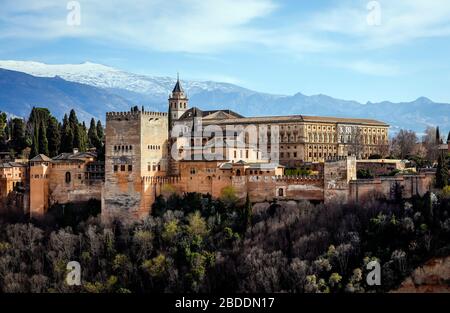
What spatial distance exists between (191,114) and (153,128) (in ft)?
66.3

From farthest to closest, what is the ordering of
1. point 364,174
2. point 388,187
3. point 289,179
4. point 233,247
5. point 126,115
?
point 364,174, point 126,115, point 289,179, point 388,187, point 233,247

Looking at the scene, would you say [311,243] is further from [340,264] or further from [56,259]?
[56,259]

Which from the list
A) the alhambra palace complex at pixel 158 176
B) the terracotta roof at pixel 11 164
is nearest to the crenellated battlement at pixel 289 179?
the alhambra palace complex at pixel 158 176

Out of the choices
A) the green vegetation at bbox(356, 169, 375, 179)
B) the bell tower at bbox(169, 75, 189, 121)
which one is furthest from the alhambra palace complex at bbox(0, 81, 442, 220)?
the bell tower at bbox(169, 75, 189, 121)

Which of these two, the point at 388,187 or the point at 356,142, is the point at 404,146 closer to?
the point at 356,142

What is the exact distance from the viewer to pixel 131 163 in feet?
146

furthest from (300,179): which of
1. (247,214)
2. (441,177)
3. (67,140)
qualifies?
(67,140)

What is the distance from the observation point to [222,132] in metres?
52.4

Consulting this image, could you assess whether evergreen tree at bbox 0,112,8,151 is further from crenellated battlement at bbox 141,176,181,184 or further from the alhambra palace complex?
crenellated battlement at bbox 141,176,181,184

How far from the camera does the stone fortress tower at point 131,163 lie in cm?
4438

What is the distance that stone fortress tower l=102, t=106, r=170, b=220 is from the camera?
44.4 m

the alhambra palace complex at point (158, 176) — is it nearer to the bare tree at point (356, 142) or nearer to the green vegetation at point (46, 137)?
the green vegetation at point (46, 137)
